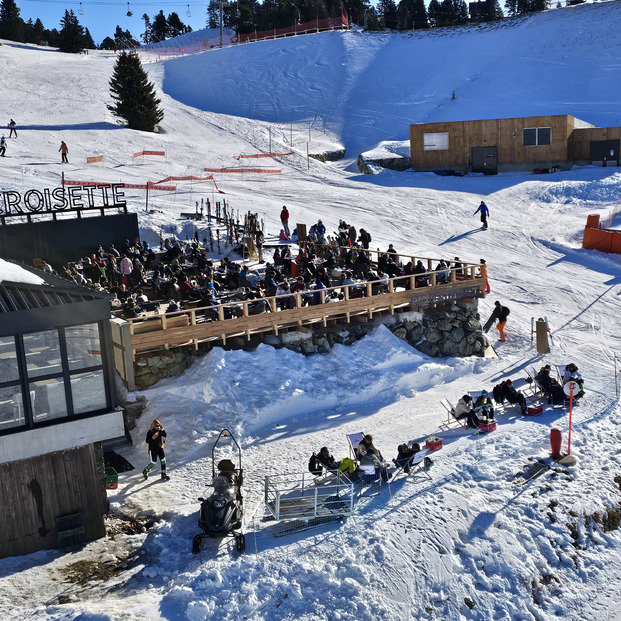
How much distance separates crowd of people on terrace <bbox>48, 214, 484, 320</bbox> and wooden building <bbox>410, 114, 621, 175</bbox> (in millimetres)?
19342

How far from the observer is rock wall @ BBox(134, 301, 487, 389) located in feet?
54.0

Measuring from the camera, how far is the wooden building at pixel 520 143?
132ft

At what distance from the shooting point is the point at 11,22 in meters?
77.1

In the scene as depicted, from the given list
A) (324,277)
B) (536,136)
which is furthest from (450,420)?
(536,136)

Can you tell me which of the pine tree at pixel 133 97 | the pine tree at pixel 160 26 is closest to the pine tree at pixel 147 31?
the pine tree at pixel 160 26

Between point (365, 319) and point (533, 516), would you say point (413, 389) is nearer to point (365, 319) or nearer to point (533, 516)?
point (365, 319)

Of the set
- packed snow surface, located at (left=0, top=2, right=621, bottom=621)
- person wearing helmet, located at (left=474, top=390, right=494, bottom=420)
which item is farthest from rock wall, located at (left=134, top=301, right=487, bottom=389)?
person wearing helmet, located at (left=474, top=390, right=494, bottom=420)

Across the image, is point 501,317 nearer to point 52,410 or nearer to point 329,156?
point 52,410

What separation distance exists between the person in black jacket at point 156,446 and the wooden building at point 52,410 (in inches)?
65.7

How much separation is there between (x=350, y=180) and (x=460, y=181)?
609cm

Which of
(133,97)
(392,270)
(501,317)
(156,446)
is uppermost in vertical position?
(133,97)

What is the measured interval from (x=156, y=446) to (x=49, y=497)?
96.3 inches

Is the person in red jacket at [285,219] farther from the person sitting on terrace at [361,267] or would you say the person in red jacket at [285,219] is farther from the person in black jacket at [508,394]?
the person in black jacket at [508,394]

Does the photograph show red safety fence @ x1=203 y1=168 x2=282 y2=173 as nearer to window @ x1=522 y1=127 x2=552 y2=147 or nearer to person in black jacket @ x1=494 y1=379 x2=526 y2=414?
window @ x1=522 y1=127 x2=552 y2=147
